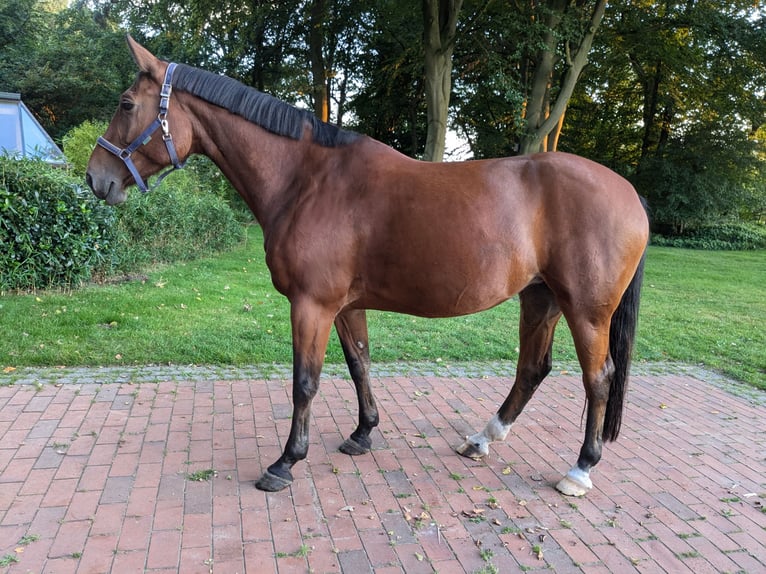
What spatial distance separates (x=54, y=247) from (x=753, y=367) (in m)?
8.89

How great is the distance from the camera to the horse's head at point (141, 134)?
9.05 ft

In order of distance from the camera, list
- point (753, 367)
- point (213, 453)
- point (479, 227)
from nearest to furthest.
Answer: point (479, 227), point (213, 453), point (753, 367)

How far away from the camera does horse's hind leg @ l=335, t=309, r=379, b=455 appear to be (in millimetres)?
3355

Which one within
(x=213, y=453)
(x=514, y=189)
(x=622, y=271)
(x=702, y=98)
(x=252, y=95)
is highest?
(x=702, y=98)

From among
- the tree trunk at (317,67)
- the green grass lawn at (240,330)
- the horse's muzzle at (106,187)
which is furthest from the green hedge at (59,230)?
the tree trunk at (317,67)

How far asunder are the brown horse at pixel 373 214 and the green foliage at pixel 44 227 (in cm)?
492

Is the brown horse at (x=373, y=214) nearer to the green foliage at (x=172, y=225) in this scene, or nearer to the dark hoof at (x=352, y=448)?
the dark hoof at (x=352, y=448)

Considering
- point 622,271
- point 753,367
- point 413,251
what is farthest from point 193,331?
point 753,367

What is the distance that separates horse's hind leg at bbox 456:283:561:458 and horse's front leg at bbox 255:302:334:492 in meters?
1.17

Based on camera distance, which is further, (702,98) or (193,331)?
(702,98)

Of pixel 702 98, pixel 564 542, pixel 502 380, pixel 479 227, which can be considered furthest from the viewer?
pixel 702 98

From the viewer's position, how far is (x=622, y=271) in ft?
9.50

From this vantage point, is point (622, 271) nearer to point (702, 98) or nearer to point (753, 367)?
point (753, 367)

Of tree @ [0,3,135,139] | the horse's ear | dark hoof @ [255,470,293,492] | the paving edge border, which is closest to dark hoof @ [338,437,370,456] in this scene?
dark hoof @ [255,470,293,492]
